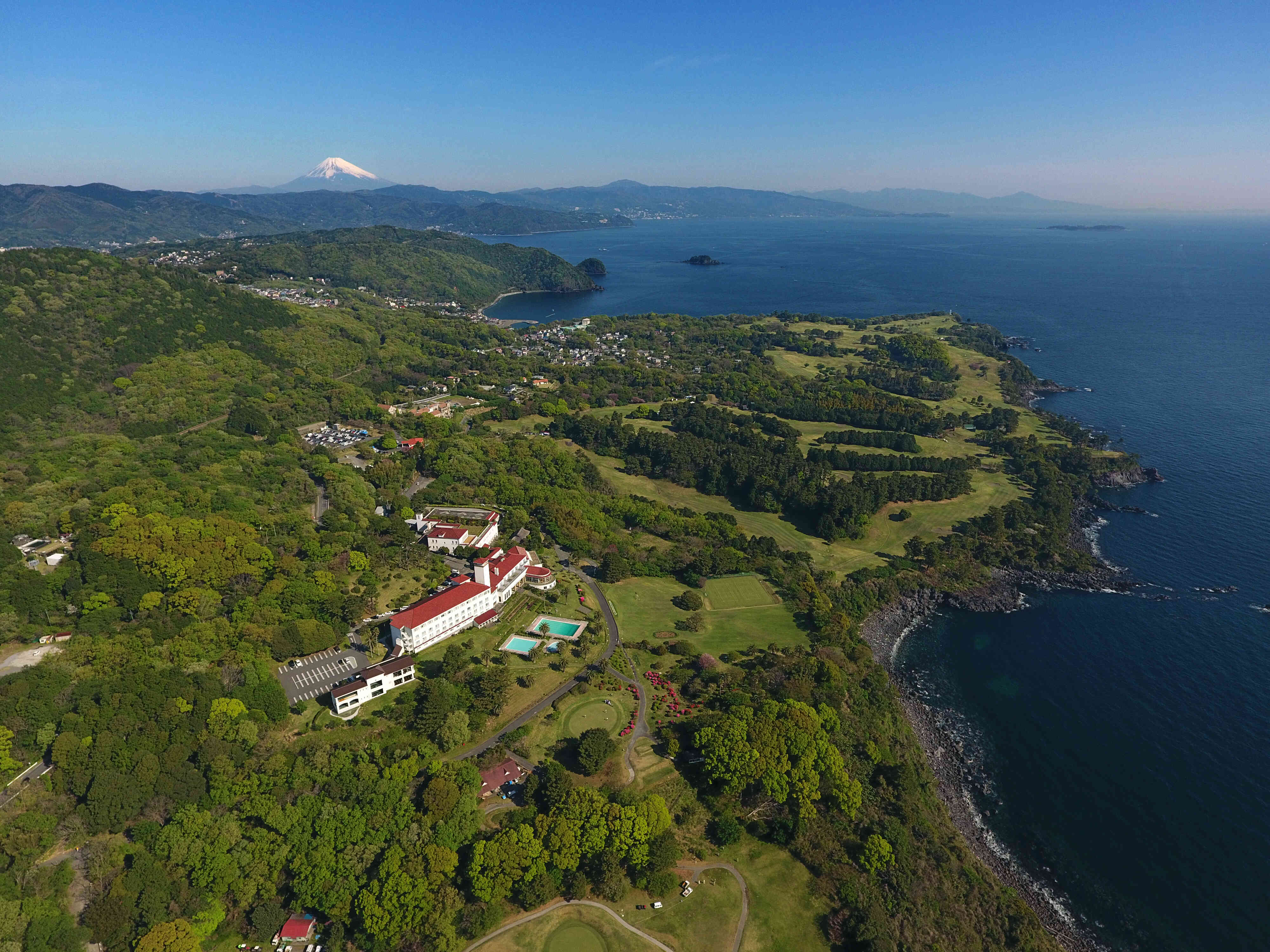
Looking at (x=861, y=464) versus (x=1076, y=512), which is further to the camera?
(x=861, y=464)

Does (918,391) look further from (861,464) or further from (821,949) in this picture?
(821,949)

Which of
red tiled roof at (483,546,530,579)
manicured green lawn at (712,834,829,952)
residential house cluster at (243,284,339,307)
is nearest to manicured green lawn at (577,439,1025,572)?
red tiled roof at (483,546,530,579)

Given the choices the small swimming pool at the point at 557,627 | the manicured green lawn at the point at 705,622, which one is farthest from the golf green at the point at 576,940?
the manicured green lawn at the point at 705,622

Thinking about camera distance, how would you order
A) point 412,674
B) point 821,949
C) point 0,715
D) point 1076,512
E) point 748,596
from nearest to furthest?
1. point 821,949
2. point 0,715
3. point 412,674
4. point 748,596
5. point 1076,512

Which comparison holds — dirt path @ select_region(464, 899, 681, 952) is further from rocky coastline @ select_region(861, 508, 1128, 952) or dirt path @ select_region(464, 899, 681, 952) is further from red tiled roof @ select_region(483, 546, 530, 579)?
red tiled roof @ select_region(483, 546, 530, 579)

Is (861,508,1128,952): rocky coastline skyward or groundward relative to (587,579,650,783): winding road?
groundward

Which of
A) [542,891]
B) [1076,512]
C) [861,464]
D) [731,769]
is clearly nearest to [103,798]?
[542,891]

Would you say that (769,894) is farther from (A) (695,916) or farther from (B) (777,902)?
(A) (695,916)
